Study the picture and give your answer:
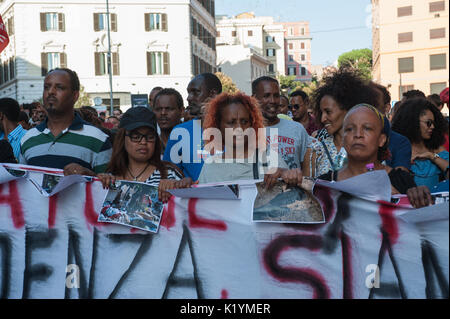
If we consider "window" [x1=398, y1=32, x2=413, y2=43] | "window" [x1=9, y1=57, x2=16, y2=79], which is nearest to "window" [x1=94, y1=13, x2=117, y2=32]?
"window" [x1=9, y1=57, x2=16, y2=79]

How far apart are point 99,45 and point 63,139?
3671 cm

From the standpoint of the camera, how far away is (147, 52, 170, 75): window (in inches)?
1622

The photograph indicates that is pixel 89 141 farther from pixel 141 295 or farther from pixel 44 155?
pixel 141 295

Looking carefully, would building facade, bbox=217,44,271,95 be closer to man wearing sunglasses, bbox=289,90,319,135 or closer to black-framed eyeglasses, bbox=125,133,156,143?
man wearing sunglasses, bbox=289,90,319,135

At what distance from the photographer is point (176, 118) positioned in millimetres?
5809

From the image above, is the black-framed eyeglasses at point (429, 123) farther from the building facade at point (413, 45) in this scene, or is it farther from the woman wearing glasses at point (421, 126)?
the building facade at point (413, 45)

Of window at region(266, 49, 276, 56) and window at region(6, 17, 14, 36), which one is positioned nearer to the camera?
window at region(6, 17, 14, 36)

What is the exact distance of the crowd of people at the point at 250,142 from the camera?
11.9ft

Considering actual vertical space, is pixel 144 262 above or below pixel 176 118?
below

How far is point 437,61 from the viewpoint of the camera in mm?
57969

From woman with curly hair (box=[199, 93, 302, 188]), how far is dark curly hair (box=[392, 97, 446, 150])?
1307 mm

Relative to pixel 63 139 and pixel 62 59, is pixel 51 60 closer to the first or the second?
pixel 62 59
